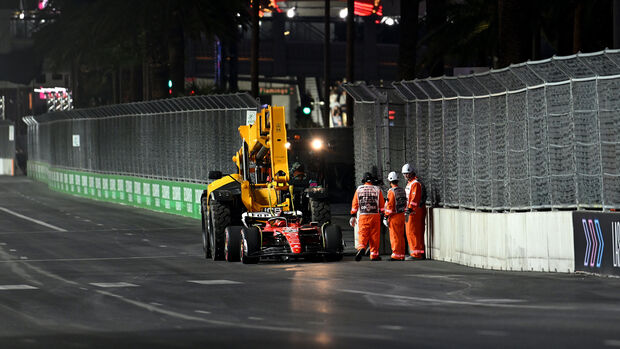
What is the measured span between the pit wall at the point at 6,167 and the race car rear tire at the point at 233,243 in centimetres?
6267

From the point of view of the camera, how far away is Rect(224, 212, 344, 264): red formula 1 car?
21984 mm

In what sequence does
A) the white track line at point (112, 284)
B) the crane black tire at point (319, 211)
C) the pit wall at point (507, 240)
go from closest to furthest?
the white track line at point (112, 284) → the pit wall at point (507, 240) → the crane black tire at point (319, 211)

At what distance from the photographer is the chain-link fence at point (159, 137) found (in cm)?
3638

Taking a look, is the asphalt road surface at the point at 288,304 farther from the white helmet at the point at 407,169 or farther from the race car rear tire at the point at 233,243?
the white helmet at the point at 407,169

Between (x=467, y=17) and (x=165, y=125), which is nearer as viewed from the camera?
(x=165, y=125)

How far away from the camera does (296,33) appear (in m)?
108

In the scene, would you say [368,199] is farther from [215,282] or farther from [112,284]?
[112,284]

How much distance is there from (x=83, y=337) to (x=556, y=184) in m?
9.24

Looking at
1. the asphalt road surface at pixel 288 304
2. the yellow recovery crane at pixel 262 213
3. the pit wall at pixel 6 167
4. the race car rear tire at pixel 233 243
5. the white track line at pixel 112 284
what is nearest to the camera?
the asphalt road surface at pixel 288 304

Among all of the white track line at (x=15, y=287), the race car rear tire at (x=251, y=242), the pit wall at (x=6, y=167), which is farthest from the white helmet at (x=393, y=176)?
the pit wall at (x=6, y=167)

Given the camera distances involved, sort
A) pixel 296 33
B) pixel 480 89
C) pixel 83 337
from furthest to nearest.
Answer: pixel 296 33 < pixel 480 89 < pixel 83 337

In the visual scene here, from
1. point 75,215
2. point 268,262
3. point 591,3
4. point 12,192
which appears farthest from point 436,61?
point 268,262

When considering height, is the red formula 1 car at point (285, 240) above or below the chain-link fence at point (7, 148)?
below

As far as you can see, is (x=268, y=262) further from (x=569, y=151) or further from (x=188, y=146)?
(x=188, y=146)
